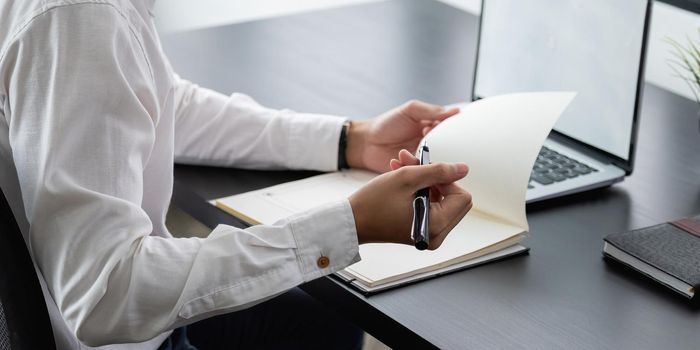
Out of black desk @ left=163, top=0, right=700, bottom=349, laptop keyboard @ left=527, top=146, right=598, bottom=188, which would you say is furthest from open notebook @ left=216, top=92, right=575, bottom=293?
laptop keyboard @ left=527, top=146, right=598, bottom=188

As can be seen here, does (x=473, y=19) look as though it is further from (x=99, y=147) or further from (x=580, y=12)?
(x=99, y=147)

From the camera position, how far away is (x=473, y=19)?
2068mm

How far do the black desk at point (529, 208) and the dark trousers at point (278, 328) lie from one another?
0.64ft

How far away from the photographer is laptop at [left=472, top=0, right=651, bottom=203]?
1303 millimetres

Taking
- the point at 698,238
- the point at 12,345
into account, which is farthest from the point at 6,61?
the point at 698,238

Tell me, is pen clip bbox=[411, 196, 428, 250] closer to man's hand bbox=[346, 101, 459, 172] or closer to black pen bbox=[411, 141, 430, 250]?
black pen bbox=[411, 141, 430, 250]

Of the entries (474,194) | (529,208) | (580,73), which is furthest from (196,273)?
(580,73)

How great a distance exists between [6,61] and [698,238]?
2.69 ft

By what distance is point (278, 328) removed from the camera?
1418 millimetres

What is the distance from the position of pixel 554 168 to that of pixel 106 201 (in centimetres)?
70

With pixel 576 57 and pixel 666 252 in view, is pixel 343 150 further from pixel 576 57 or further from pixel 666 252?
pixel 666 252

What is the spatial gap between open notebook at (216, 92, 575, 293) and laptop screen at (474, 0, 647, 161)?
0.53ft

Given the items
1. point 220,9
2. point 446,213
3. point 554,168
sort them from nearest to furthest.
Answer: point 446,213
point 554,168
point 220,9

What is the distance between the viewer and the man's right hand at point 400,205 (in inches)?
39.6
